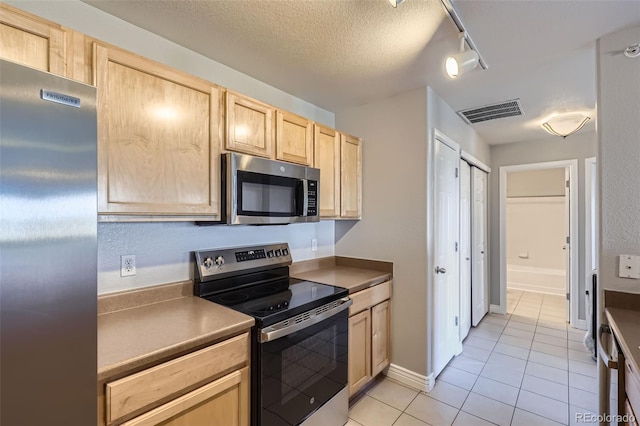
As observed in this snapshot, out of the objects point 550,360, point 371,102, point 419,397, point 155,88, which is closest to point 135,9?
point 155,88

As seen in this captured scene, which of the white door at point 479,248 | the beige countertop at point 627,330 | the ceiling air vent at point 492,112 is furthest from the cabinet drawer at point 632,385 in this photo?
the white door at point 479,248

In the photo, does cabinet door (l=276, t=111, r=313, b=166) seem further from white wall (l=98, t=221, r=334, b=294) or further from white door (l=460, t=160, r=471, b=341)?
white door (l=460, t=160, r=471, b=341)

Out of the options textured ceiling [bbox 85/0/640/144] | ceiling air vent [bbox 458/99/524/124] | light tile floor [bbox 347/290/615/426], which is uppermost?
textured ceiling [bbox 85/0/640/144]

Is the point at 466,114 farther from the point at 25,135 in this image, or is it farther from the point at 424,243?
the point at 25,135

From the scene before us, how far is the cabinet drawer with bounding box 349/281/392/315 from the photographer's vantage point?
216 cm

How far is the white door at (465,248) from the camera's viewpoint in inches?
127

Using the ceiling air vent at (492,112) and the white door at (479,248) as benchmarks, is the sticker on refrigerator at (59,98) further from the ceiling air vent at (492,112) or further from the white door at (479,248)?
the white door at (479,248)

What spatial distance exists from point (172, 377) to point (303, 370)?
762 millimetres

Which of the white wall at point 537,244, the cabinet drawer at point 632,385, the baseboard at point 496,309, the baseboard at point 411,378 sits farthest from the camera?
the white wall at point 537,244

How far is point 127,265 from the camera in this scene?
5.23ft

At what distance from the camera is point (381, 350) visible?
246cm

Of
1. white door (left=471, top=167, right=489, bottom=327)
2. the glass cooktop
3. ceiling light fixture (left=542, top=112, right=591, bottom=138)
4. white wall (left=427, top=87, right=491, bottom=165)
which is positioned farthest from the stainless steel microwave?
ceiling light fixture (left=542, top=112, right=591, bottom=138)

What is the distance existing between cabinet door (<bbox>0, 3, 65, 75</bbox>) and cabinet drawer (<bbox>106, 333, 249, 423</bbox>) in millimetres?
1195

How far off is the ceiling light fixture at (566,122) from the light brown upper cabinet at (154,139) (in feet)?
10.3
